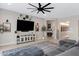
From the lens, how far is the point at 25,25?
5.74ft

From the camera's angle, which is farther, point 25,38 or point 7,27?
point 25,38

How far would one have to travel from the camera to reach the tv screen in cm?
173

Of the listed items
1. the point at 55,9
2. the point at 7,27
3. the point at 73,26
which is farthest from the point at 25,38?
the point at 73,26

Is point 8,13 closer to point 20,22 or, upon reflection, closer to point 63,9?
point 20,22

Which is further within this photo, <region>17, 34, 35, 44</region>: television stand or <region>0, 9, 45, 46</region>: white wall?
<region>17, 34, 35, 44</region>: television stand

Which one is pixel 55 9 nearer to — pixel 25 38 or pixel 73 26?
pixel 73 26

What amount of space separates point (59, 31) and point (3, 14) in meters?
1.22

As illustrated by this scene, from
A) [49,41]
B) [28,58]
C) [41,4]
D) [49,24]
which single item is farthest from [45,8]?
[28,58]

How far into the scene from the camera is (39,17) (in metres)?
1.77

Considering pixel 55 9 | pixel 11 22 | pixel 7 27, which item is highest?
pixel 55 9

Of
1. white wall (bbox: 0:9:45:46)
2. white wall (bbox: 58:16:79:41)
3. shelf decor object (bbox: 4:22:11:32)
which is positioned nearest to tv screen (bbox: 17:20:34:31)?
white wall (bbox: 0:9:45:46)

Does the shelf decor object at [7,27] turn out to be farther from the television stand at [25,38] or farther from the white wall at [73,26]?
the white wall at [73,26]

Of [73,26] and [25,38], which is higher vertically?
[73,26]

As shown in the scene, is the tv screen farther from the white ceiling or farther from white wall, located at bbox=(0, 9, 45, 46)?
the white ceiling
